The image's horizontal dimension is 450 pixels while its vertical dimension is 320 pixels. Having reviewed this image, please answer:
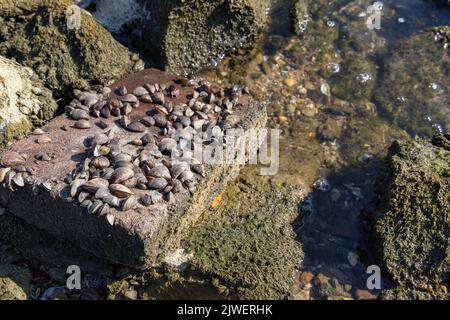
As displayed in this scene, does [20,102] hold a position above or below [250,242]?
above

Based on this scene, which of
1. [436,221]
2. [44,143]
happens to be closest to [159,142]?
[44,143]

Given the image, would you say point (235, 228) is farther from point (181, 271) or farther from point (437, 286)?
point (437, 286)

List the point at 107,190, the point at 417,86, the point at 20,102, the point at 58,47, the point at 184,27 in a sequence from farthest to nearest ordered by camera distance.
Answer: the point at 417,86 → the point at 184,27 → the point at 58,47 → the point at 20,102 → the point at 107,190

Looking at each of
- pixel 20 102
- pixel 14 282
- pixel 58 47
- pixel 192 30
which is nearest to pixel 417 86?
pixel 192 30

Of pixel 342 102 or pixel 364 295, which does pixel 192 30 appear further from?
pixel 364 295

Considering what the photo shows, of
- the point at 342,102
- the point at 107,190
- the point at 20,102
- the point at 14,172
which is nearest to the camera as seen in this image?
the point at 107,190
